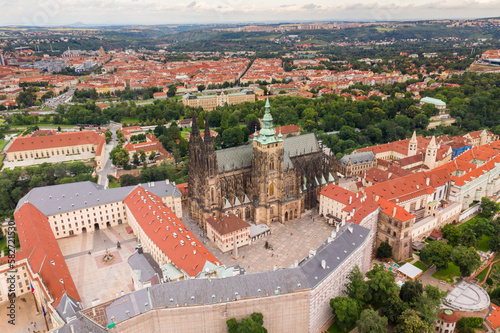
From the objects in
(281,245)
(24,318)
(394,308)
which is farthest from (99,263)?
(394,308)

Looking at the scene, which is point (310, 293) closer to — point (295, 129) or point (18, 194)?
point (18, 194)

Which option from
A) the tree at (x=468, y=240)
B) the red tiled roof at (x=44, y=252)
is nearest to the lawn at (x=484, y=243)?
the tree at (x=468, y=240)

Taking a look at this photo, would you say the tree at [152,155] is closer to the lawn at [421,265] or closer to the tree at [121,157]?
the tree at [121,157]

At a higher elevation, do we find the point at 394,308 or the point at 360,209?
the point at 360,209

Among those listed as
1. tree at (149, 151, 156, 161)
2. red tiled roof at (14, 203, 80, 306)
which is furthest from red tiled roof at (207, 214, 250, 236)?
tree at (149, 151, 156, 161)

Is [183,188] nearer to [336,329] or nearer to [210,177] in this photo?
[210,177]

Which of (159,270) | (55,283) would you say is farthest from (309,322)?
(55,283)

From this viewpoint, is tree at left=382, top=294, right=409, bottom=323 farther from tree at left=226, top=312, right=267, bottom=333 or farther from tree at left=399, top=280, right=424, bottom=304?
tree at left=226, top=312, right=267, bottom=333
